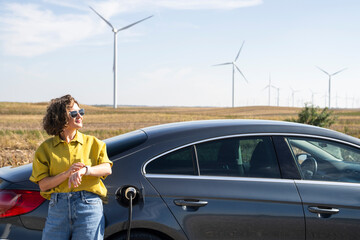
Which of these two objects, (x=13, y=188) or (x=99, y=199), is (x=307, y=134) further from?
(x=13, y=188)

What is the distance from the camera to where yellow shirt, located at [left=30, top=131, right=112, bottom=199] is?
108 inches

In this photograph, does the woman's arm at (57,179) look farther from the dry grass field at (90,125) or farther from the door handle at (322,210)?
the dry grass field at (90,125)

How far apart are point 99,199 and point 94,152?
0.31 meters

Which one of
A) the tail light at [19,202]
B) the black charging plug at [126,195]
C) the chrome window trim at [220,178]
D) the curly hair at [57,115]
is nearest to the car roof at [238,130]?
the chrome window trim at [220,178]

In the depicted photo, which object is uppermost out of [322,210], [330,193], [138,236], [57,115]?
[57,115]

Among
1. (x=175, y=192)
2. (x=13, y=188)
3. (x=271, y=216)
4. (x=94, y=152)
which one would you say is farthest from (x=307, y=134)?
(x=13, y=188)

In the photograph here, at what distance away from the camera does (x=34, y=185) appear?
2963 mm

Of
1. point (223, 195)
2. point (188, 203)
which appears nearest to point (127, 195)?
point (188, 203)

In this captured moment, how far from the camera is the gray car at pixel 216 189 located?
2.92 m

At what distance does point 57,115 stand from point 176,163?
92 centimetres

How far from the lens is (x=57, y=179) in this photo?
2680 millimetres

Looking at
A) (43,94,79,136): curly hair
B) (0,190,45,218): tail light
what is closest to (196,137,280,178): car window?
(43,94,79,136): curly hair

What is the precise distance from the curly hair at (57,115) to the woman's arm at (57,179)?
292 mm

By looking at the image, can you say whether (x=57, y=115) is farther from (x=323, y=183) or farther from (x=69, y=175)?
(x=323, y=183)
